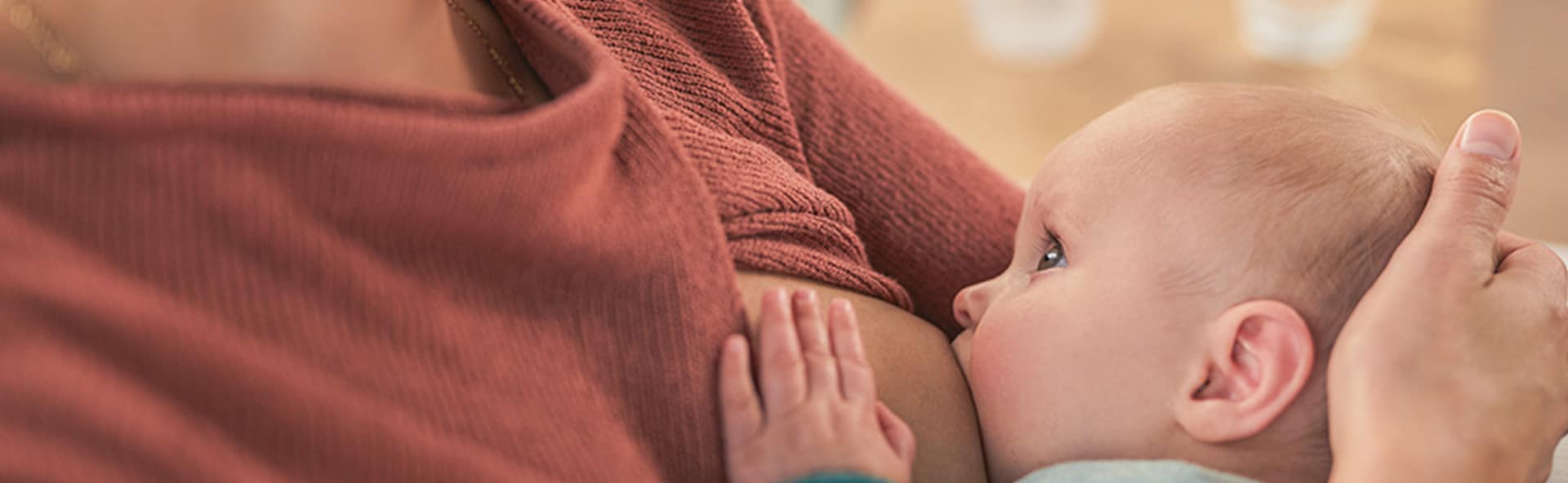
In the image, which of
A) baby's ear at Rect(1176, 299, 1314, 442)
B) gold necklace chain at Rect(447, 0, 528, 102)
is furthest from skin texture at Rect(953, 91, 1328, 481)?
gold necklace chain at Rect(447, 0, 528, 102)

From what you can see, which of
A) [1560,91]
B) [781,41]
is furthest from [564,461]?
[1560,91]

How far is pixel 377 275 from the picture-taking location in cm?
63

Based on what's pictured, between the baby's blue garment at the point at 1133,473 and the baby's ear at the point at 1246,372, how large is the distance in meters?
0.03

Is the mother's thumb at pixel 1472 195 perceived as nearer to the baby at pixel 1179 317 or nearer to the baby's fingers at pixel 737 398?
the baby at pixel 1179 317

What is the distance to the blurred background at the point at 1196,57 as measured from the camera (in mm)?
2590

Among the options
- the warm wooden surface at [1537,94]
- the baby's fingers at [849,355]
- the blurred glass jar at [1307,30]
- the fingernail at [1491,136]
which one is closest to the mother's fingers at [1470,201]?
the fingernail at [1491,136]

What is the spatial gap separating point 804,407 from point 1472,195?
0.45 meters

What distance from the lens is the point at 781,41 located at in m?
1.06

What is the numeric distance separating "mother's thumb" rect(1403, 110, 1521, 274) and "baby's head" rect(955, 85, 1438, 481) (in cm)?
3

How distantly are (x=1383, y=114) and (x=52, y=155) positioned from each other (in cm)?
85

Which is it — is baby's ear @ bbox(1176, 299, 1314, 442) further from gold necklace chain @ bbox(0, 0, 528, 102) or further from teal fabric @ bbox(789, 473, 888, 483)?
gold necklace chain @ bbox(0, 0, 528, 102)

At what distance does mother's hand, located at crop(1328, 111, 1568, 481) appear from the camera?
2.56 ft

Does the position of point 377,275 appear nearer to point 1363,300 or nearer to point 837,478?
point 837,478

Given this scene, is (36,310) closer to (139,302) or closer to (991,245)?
(139,302)
